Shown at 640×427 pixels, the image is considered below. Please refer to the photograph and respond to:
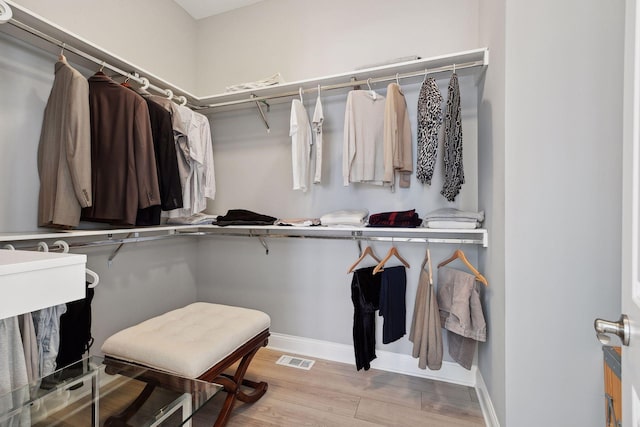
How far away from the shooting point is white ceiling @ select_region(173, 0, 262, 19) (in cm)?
239

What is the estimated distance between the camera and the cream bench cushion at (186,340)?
1.24m

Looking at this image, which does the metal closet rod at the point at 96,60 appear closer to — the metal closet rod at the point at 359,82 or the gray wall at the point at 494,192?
the metal closet rod at the point at 359,82

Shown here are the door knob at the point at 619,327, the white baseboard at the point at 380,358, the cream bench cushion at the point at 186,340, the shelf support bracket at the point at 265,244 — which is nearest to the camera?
the door knob at the point at 619,327

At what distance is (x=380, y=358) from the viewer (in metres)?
2.02

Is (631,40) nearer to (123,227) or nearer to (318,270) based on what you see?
(318,270)

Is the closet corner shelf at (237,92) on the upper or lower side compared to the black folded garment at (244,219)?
upper

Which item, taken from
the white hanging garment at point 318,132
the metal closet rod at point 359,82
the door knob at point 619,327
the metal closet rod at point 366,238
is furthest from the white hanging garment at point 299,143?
the door knob at point 619,327

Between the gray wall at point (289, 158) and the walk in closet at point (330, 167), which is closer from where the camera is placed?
the walk in closet at point (330, 167)

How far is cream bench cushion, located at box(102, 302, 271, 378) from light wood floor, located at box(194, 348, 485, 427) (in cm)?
44

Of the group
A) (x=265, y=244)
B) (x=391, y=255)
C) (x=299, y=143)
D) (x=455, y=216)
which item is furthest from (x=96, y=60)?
(x=455, y=216)

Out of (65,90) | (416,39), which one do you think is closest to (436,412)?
(416,39)

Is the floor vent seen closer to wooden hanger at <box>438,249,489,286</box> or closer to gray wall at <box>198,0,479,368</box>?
gray wall at <box>198,0,479,368</box>

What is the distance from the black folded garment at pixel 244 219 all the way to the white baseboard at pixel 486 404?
170 centimetres

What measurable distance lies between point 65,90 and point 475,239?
2434mm
